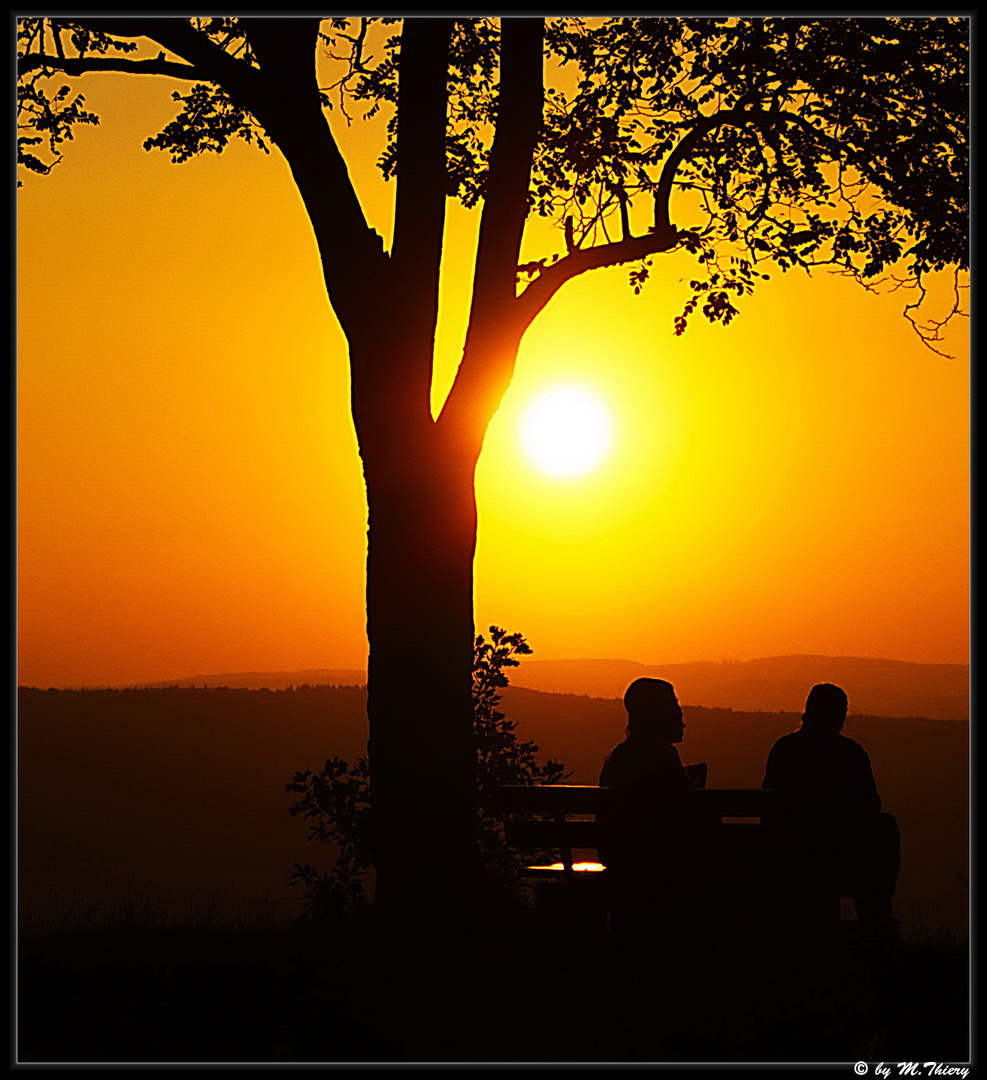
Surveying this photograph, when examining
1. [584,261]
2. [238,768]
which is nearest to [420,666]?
[584,261]

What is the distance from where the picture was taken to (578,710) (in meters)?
42.2

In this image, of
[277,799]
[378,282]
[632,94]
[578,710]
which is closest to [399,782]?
[378,282]

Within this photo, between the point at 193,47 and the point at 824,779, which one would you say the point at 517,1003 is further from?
the point at 193,47

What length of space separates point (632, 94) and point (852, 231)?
2.30 metres

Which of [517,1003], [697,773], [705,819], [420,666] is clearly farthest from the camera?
[697,773]

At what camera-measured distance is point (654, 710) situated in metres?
A: 9.34

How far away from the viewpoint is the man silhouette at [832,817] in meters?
9.10

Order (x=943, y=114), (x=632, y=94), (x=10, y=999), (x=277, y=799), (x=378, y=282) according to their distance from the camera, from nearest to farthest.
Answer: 1. (x=10, y=999)
2. (x=378, y=282)
3. (x=943, y=114)
4. (x=632, y=94)
5. (x=277, y=799)

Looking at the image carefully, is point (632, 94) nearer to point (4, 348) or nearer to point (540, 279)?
point (540, 279)

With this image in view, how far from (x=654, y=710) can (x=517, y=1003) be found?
7.38 feet

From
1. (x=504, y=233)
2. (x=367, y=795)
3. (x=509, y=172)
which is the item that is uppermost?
(x=509, y=172)

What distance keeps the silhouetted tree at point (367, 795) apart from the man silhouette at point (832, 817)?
2234mm

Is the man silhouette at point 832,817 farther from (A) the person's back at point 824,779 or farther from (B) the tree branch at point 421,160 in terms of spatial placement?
(B) the tree branch at point 421,160

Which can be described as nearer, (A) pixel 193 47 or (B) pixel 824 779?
(B) pixel 824 779
